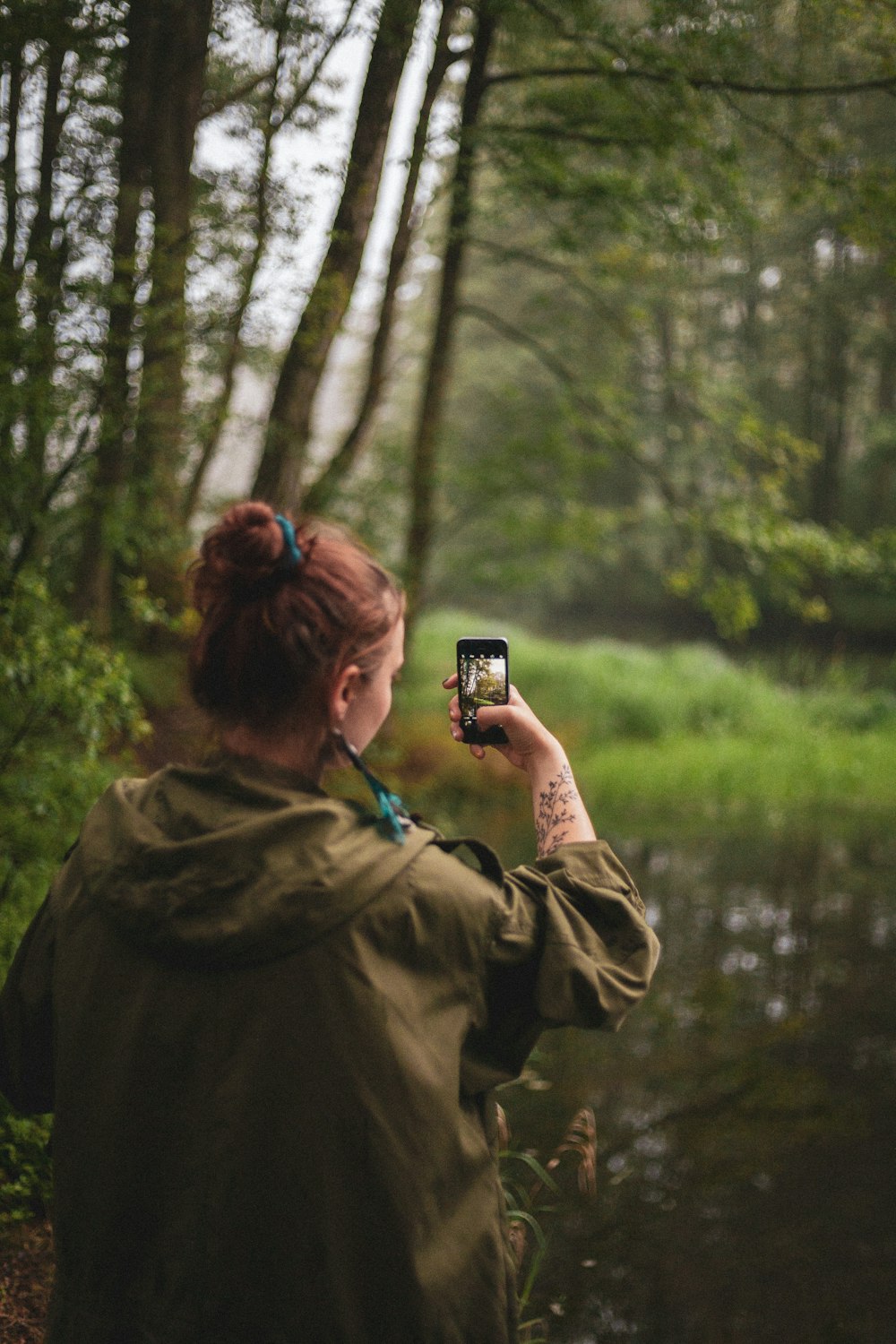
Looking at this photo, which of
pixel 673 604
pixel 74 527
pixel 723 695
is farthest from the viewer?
pixel 673 604

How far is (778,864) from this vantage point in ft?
27.6

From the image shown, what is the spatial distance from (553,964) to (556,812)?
1.10 feet

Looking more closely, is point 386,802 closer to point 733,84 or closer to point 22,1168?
point 22,1168

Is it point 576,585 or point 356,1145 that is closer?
point 356,1145

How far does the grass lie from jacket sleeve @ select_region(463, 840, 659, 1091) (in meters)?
6.41

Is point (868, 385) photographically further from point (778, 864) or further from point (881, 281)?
point (778, 864)

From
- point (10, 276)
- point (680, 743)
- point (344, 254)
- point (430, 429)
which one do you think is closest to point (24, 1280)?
point (10, 276)

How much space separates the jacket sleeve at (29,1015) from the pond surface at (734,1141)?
2.71 metres

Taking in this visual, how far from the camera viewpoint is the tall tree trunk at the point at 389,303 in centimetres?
729

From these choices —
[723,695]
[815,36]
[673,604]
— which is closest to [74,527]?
[815,36]

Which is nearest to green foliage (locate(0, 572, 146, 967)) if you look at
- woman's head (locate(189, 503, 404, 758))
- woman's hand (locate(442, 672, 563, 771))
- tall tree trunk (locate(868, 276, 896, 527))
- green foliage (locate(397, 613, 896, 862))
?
woman's hand (locate(442, 672, 563, 771))

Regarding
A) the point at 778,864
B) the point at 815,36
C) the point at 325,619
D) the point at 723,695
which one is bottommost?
the point at 778,864

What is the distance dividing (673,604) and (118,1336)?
98.4 ft

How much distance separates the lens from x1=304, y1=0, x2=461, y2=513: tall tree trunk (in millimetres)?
7285
